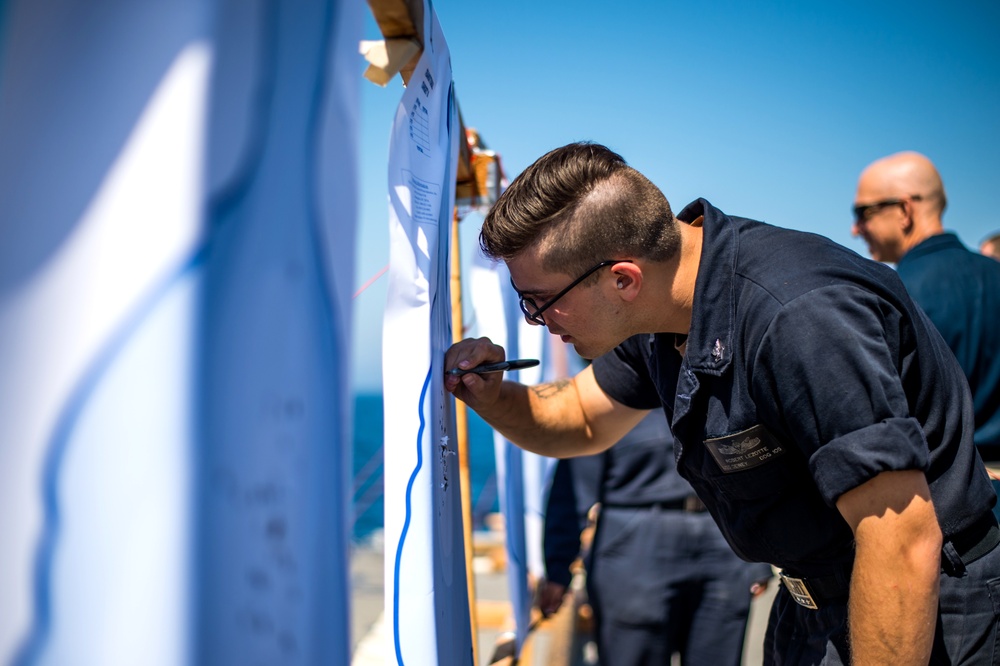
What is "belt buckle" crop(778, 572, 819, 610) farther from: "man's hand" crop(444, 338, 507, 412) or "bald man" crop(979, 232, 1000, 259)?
"bald man" crop(979, 232, 1000, 259)

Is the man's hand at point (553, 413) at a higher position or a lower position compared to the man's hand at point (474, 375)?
lower

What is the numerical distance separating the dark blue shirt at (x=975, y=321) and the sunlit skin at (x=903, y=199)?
1.09 feet

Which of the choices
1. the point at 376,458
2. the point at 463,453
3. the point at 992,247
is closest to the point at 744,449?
the point at 463,453

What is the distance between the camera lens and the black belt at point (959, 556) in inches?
53.4

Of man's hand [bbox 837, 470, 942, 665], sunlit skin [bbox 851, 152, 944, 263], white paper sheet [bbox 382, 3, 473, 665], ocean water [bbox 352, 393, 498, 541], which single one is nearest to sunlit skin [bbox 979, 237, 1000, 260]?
sunlit skin [bbox 851, 152, 944, 263]

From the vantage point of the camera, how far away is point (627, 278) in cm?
145

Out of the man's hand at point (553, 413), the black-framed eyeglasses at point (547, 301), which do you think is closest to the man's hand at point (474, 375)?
the man's hand at point (553, 413)

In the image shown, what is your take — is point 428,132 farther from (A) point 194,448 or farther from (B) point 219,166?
(A) point 194,448

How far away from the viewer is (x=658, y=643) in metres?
2.60

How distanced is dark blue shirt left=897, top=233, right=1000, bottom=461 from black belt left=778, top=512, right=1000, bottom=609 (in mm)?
967

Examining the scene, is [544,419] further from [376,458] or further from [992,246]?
[376,458]

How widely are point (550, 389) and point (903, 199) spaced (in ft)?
5.45

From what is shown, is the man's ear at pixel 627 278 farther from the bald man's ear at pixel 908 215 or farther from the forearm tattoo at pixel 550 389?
the bald man's ear at pixel 908 215

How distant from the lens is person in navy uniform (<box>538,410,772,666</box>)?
8.52 feet
